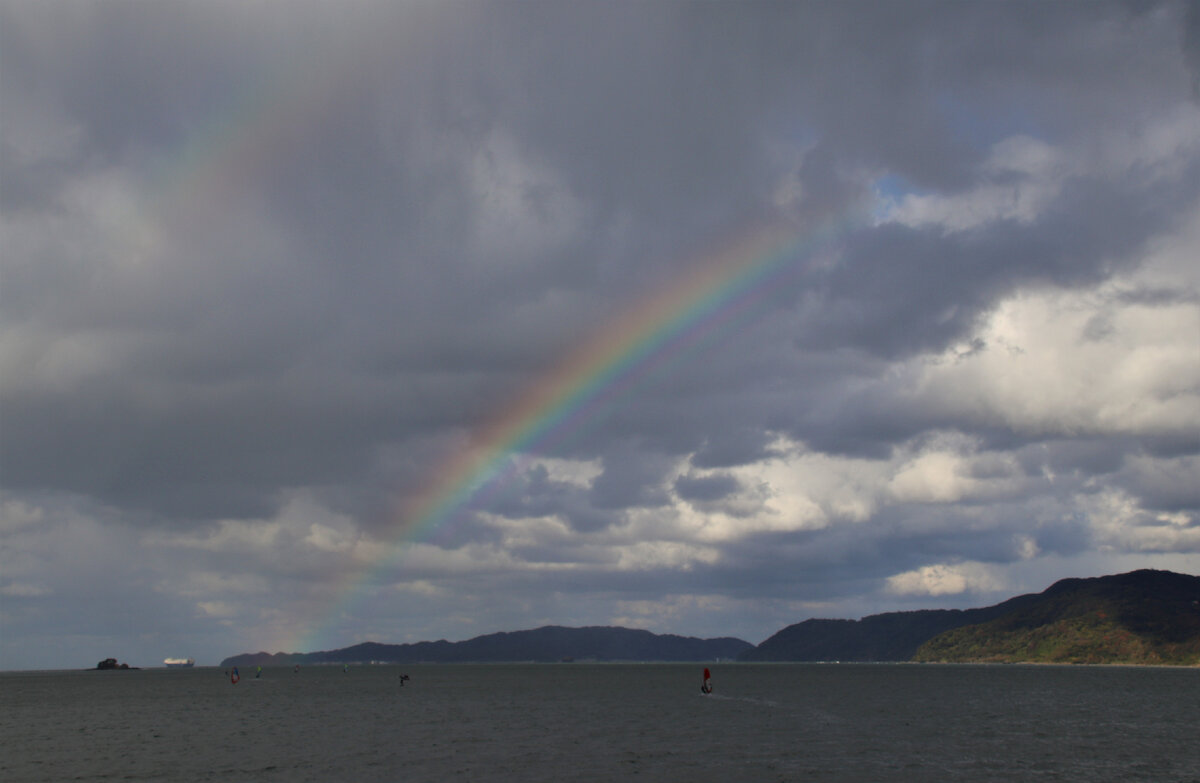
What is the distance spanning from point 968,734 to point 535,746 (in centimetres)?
4688

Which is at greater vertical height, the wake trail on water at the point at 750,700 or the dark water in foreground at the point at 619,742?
the dark water in foreground at the point at 619,742

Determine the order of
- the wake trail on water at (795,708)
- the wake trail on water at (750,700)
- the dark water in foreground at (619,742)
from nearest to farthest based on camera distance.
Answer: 1. the dark water in foreground at (619,742)
2. the wake trail on water at (795,708)
3. the wake trail on water at (750,700)

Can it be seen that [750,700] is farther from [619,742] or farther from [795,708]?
[619,742]

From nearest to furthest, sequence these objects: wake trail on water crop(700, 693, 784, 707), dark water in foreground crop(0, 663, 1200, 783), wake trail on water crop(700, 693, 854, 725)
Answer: dark water in foreground crop(0, 663, 1200, 783) < wake trail on water crop(700, 693, 854, 725) < wake trail on water crop(700, 693, 784, 707)

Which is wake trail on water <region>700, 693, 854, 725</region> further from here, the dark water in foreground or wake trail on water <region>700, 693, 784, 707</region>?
the dark water in foreground

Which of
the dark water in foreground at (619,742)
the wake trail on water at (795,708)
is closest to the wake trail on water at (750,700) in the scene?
the wake trail on water at (795,708)

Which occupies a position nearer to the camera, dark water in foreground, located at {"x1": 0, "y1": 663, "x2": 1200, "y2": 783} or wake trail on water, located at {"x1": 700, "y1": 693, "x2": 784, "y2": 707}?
dark water in foreground, located at {"x1": 0, "y1": 663, "x2": 1200, "y2": 783}

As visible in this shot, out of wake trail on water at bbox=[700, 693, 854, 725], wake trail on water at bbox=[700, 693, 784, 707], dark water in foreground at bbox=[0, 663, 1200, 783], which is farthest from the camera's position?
wake trail on water at bbox=[700, 693, 784, 707]

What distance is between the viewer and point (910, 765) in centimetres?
6975

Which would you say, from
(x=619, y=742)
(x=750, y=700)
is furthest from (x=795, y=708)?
(x=619, y=742)

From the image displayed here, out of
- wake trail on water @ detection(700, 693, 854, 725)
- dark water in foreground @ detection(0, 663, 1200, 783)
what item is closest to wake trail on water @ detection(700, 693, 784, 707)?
wake trail on water @ detection(700, 693, 854, 725)

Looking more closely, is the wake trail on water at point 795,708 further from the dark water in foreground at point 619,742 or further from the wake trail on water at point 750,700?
the dark water in foreground at point 619,742

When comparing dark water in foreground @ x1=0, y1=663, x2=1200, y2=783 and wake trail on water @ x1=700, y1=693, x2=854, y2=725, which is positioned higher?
dark water in foreground @ x1=0, y1=663, x2=1200, y2=783

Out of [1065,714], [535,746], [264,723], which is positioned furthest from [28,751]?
[1065,714]
